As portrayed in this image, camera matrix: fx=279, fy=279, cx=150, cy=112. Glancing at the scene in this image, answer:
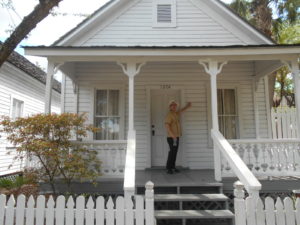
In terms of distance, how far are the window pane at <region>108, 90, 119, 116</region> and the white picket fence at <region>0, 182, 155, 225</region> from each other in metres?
4.91

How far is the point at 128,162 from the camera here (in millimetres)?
5059

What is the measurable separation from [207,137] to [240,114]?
4.32 ft

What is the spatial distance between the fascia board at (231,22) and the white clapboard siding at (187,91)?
922 mm

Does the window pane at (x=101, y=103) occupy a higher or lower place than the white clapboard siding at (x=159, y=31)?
lower

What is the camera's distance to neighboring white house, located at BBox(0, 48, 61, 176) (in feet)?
36.0

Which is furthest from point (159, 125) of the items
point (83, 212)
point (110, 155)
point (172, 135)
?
point (83, 212)

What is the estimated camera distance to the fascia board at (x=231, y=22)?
9.12 metres

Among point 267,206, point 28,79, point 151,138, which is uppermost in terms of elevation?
point 28,79

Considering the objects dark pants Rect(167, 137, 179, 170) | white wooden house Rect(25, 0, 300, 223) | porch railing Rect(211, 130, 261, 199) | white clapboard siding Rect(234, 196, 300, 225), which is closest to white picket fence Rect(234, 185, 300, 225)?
white clapboard siding Rect(234, 196, 300, 225)

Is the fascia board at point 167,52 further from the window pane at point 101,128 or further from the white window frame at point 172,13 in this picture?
the white window frame at point 172,13

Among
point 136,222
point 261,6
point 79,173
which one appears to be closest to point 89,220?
point 136,222

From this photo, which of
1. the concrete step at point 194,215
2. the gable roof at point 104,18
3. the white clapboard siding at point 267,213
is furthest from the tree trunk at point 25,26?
the white clapboard siding at point 267,213

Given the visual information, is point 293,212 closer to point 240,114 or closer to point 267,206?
point 267,206

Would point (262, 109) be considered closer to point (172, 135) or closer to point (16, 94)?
point (172, 135)
